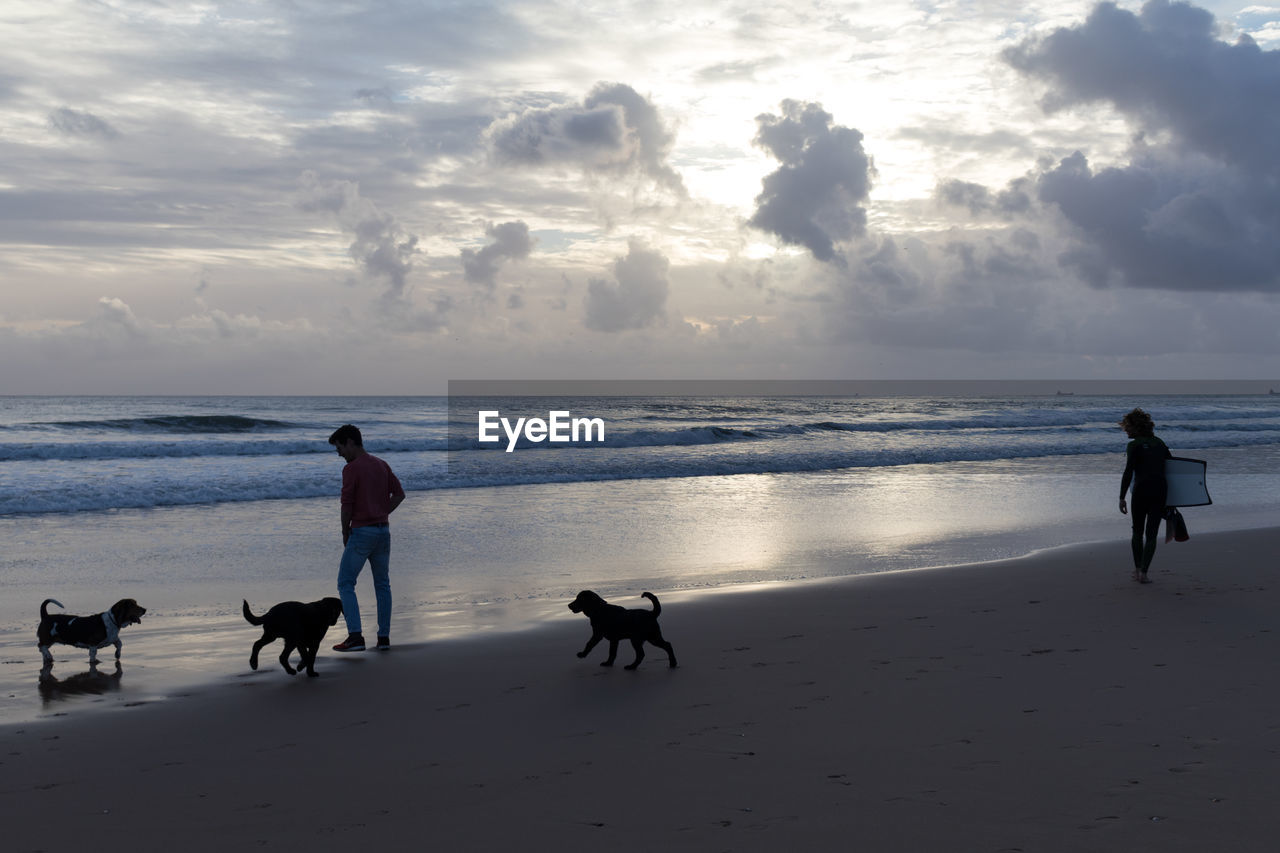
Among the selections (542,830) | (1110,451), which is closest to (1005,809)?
(542,830)

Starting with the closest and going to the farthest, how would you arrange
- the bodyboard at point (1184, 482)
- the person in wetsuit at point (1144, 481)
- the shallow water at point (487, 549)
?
the shallow water at point (487, 549) < the bodyboard at point (1184, 482) < the person in wetsuit at point (1144, 481)

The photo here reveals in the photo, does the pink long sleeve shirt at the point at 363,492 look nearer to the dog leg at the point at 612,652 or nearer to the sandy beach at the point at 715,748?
the sandy beach at the point at 715,748

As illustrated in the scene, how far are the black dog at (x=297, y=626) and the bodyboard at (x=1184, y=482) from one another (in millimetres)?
8192

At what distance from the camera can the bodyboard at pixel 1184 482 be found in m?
9.14

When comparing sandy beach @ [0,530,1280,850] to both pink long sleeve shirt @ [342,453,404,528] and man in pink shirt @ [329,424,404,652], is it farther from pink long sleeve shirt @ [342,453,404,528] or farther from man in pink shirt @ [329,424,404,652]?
pink long sleeve shirt @ [342,453,404,528]

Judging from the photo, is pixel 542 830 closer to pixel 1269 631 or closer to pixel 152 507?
pixel 1269 631

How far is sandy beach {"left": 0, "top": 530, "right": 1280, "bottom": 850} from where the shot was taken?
11.9 feet

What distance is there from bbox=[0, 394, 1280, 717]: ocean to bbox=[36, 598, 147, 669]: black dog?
35cm

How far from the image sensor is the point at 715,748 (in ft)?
14.9

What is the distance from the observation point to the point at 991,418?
56.3 m

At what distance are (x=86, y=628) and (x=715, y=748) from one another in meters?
4.54

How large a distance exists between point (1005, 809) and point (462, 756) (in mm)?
2540

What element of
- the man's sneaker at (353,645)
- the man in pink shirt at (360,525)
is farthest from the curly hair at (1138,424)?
the man's sneaker at (353,645)

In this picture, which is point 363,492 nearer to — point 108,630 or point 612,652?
point 108,630
